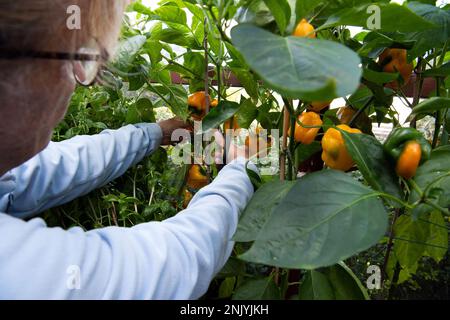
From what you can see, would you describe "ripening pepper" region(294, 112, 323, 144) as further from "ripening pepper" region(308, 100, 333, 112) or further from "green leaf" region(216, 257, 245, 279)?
"green leaf" region(216, 257, 245, 279)

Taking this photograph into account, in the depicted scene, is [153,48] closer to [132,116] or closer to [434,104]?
[132,116]

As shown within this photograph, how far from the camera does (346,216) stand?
1.24 ft

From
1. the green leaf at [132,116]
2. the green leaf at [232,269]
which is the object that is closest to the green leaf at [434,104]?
the green leaf at [232,269]

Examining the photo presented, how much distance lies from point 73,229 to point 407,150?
A: 379mm

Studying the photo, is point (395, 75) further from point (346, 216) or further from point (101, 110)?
point (101, 110)

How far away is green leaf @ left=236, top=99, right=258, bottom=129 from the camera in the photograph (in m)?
0.64

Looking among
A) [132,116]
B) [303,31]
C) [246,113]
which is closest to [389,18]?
[303,31]

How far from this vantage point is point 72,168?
76 centimetres

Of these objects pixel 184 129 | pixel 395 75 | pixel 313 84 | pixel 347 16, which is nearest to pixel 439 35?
pixel 395 75

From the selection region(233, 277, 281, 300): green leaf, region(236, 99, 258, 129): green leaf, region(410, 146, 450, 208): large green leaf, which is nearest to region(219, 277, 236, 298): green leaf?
region(233, 277, 281, 300): green leaf

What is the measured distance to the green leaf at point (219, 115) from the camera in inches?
21.1

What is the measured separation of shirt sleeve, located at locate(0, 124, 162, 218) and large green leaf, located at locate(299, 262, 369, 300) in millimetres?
455
